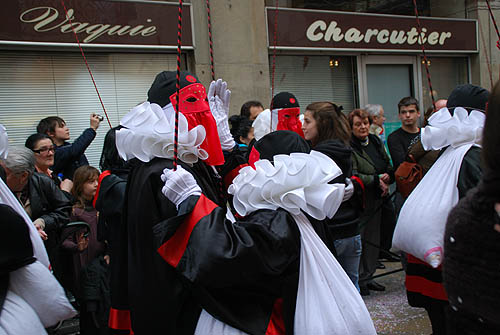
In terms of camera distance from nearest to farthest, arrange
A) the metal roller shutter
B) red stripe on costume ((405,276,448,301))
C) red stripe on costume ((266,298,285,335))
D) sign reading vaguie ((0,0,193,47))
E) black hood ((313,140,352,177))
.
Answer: red stripe on costume ((266,298,285,335)) → red stripe on costume ((405,276,448,301)) → black hood ((313,140,352,177)) → sign reading vaguie ((0,0,193,47)) → the metal roller shutter

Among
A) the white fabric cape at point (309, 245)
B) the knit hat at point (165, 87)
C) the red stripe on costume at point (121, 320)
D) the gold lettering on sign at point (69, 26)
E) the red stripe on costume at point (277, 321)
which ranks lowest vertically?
the red stripe on costume at point (121, 320)

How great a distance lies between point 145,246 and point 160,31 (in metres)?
6.06

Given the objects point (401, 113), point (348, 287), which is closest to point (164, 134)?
point (348, 287)

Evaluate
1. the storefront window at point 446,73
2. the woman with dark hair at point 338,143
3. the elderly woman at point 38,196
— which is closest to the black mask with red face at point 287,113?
the woman with dark hair at point 338,143

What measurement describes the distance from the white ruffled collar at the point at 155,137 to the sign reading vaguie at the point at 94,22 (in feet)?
15.3

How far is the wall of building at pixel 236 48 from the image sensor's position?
799cm

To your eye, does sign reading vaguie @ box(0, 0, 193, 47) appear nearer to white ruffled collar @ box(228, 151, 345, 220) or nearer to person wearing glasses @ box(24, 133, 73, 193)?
person wearing glasses @ box(24, 133, 73, 193)

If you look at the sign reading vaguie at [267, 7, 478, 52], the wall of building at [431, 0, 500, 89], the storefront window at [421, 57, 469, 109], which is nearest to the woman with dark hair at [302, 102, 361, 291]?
the sign reading vaguie at [267, 7, 478, 52]

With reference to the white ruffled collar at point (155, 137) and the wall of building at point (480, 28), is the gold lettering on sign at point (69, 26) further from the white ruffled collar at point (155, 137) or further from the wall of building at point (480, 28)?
the wall of building at point (480, 28)

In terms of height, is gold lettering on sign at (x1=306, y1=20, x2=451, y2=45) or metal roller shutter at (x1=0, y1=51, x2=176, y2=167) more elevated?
gold lettering on sign at (x1=306, y1=20, x2=451, y2=45)

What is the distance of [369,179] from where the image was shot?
4922 millimetres

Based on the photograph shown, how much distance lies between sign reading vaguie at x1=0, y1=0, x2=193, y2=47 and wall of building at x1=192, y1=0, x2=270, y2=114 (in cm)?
28

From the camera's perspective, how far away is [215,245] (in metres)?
1.79

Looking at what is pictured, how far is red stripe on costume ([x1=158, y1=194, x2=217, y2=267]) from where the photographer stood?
187cm
